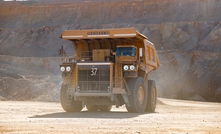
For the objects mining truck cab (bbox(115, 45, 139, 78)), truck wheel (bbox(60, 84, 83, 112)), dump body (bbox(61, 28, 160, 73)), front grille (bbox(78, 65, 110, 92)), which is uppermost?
dump body (bbox(61, 28, 160, 73))

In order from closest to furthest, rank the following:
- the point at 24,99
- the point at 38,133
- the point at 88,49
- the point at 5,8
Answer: the point at 38,133 → the point at 88,49 → the point at 24,99 → the point at 5,8

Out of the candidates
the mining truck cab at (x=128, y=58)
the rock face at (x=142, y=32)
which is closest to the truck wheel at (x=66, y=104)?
the mining truck cab at (x=128, y=58)

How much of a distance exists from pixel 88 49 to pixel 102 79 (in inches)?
98.7

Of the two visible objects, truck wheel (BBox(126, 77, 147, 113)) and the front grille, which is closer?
the front grille

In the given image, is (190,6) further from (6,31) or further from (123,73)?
(123,73)

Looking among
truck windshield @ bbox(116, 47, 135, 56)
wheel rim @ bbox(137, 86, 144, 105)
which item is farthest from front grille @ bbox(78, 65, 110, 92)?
wheel rim @ bbox(137, 86, 144, 105)

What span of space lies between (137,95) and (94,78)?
6.18ft

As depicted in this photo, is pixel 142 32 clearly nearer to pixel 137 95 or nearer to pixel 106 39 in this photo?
pixel 106 39

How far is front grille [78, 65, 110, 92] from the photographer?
19.5m

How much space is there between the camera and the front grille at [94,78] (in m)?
19.5

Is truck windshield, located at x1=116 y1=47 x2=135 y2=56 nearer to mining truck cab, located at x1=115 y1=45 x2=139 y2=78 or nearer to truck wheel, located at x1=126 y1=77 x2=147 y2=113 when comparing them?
mining truck cab, located at x1=115 y1=45 x2=139 y2=78

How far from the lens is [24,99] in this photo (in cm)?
3562

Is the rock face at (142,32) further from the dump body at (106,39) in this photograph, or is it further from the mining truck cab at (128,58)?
the mining truck cab at (128,58)

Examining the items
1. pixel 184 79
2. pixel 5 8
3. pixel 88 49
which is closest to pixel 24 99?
pixel 88 49
